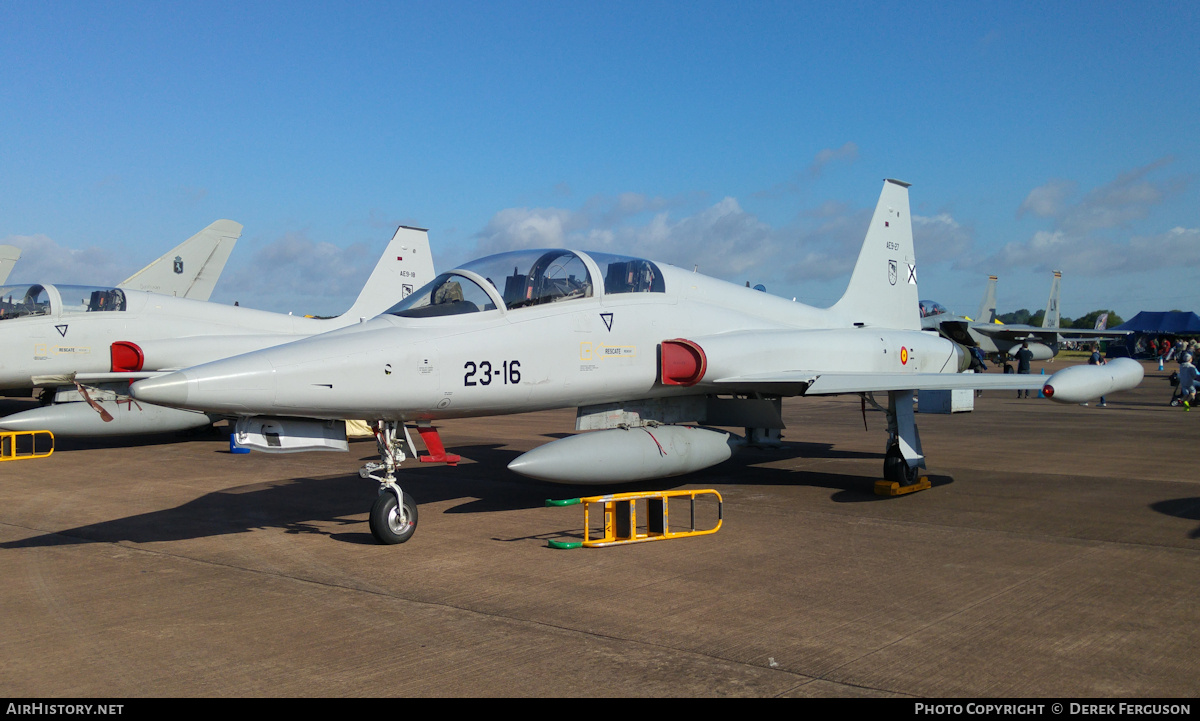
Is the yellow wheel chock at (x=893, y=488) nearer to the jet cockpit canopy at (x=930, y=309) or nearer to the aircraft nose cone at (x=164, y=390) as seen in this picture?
the aircraft nose cone at (x=164, y=390)

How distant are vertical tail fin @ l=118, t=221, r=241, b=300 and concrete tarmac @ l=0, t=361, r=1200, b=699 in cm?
901

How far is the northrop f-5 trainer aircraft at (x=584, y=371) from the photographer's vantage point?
6574 mm

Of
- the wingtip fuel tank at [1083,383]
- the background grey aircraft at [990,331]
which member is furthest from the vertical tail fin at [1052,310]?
the wingtip fuel tank at [1083,383]

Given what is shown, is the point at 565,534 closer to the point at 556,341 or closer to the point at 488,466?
the point at 556,341

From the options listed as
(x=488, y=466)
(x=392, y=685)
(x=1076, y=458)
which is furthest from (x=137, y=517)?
(x=1076, y=458)

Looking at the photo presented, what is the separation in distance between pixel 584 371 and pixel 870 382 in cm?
338

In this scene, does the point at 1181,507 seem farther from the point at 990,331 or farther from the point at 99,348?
the point at 990,331

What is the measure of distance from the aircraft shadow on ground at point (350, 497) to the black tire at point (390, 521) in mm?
427

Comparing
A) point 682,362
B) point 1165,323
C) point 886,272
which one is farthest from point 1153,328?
point 682,362

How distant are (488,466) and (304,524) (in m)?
4.56

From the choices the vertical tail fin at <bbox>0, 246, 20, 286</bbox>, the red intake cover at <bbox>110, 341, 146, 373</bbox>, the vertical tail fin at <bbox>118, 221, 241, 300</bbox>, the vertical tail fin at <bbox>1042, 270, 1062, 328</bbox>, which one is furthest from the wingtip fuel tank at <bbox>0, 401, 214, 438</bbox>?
the vertical tail fin at <bbox>1042, 270, 1062, 328</bbox>

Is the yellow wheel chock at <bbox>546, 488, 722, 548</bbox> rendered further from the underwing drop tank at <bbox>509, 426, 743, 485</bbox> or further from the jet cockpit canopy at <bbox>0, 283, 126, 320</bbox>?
the jet cockpit canopy at <bbox>0, 283, 126, 320</bbox>

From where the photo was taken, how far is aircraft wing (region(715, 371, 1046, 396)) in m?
9.20

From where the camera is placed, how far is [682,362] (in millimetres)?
9047
